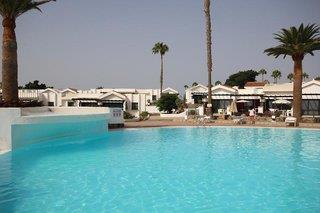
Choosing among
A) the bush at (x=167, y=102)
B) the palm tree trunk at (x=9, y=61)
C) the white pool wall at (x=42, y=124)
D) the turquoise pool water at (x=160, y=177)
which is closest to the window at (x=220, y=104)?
the bush at (x=167, y=102)

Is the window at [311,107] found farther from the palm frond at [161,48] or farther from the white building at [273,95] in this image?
the palm frond at [161,48]

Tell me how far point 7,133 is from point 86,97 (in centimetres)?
2937

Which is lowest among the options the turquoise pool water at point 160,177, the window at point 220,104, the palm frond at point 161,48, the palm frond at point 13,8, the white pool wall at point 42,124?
the turquoise pool water at point 160,177

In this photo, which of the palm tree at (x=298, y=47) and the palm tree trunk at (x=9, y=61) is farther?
the palm tree at (x=298, y=47)

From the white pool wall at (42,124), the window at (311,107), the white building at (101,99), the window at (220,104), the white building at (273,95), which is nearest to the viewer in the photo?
the white pool wall at (42,124)

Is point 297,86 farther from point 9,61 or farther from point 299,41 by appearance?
point 9,61

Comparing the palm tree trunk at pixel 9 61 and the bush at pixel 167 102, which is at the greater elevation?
the palm tree trunk at pixel 9 61

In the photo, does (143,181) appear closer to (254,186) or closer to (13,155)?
(254,186)

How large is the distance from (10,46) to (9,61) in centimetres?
98

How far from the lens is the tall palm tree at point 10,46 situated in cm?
2120

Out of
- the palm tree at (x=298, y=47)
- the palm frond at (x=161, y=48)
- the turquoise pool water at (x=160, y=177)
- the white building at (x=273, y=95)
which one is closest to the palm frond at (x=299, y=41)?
the palm tree at (x=298, y=47)

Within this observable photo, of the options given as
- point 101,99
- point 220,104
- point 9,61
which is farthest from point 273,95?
point 9,61

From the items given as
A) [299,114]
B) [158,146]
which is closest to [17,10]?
[158,146]

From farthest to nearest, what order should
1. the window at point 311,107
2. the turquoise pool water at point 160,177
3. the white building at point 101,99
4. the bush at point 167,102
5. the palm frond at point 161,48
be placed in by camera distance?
the palm frond at point 161,48
the white building at point 101,99
the bush at point 167,102
the window at point 311,107
the turquoise pool water at point 160,177
